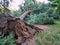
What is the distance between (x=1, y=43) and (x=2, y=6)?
214cm

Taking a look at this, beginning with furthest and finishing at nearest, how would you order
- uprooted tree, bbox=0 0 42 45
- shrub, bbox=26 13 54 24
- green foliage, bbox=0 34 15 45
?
shrub, bbox=26 13 54 24 < uprooted tree, bbox=0 0 42 45 < green foliage, bbox=0 34 15 45

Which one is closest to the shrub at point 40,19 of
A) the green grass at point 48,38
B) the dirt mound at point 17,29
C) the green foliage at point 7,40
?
the green grass at point 48,38

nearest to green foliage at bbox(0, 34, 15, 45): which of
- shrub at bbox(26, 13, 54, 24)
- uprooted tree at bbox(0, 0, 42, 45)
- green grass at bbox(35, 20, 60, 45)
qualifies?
uprooted tree at bbox(0, 0, 42, 45)

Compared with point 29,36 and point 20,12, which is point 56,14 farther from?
point 29,36

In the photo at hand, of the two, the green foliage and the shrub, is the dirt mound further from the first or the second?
the shrub

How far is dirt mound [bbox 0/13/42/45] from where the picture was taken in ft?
23.0

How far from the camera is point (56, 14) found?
11320 mm

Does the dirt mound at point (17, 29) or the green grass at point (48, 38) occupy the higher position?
the dirt mound at point (17, 29)

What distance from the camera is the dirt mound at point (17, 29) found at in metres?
7.02

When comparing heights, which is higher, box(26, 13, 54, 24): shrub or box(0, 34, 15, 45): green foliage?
box(0, 34, 15, 45): green foliage

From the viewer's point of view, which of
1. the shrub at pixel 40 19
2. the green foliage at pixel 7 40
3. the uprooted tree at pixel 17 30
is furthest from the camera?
the shrub at pixel 40 19

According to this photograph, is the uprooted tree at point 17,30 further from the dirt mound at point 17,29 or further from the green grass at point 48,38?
the green grass at point 48,38

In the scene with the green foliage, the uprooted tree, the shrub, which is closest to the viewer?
the green foliage

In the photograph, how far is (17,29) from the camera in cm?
727
